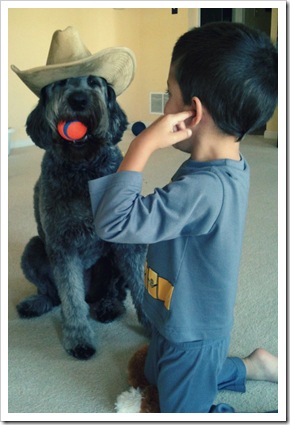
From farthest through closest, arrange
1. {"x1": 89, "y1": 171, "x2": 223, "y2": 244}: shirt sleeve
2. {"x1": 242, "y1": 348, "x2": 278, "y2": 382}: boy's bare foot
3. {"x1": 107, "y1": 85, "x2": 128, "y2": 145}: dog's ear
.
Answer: {"x1": 107, "y1": 85, "x2": 128, "y2": 145}: dog's ear → {"x1": 242, "y1": 348, "x2": 278, "y2": 382}: boy's bare foot → {"x1": 89, "y1": 171, "x2": 223, "y2": 244}: shirt sleeve

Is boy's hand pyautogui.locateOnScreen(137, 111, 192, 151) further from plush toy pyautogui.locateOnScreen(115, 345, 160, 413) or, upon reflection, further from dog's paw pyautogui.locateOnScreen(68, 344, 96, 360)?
dog's paw pyautogui.locateOnScreen(68, 344, 96, 360)

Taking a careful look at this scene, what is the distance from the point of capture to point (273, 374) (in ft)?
3.95

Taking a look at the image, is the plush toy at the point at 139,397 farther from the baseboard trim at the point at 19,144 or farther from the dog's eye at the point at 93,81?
the baseboard trim at the point at 19,144

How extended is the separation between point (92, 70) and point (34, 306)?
780 millimetres

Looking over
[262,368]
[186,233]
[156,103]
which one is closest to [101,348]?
[262,368]

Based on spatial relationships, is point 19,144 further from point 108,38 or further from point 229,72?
point 229,72

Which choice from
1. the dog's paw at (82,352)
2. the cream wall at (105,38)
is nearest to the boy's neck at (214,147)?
the dog's paw at (82,352)

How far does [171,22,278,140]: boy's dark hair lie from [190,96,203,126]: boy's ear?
0.5 inches

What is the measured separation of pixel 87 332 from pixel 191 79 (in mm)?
817

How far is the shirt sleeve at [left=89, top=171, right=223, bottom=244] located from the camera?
0.81m

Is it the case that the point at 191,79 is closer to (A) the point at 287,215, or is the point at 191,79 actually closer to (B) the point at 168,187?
(B) the point at 168,187

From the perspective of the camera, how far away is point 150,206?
0.82m

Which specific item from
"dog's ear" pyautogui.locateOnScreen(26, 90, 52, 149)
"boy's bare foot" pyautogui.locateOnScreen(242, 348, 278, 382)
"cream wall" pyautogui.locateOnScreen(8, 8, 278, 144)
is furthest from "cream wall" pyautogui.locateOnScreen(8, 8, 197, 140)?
"boy's bare foot" pyautogui.locateOnScreen(242, 348, 278, 382)

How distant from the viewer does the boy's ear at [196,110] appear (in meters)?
0.86
